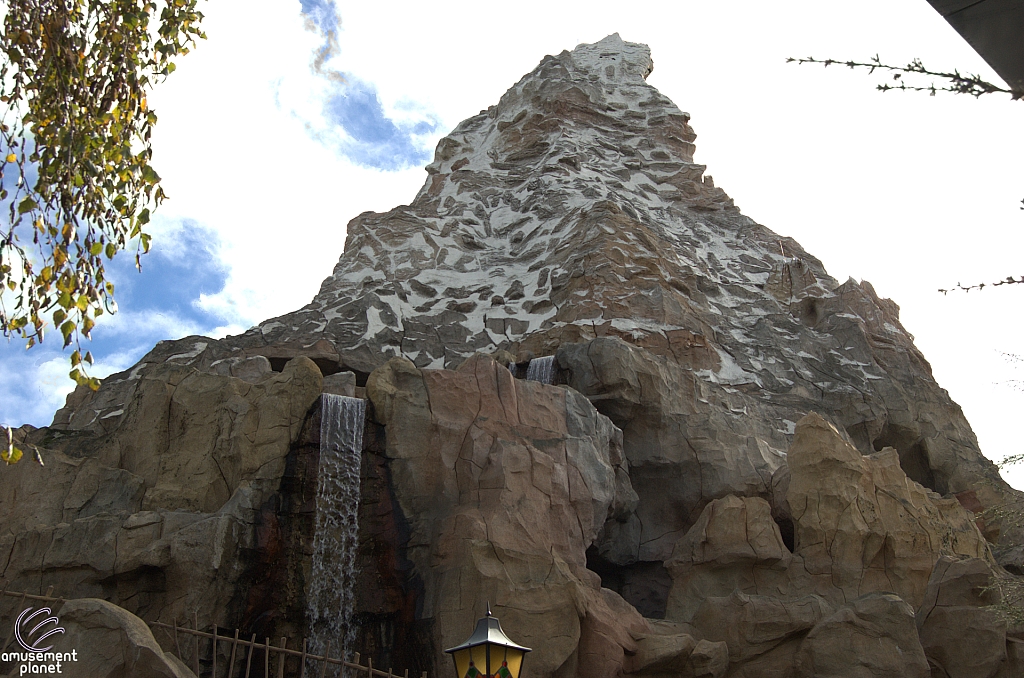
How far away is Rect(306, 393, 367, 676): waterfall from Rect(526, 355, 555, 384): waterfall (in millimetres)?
6859

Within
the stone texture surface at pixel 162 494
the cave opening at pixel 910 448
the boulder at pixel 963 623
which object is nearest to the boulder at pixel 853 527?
the boulder at pixel 963 623

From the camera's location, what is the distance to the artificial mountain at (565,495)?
1502 cm

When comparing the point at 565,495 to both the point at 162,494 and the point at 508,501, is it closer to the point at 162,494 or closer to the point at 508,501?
the point at 508,501

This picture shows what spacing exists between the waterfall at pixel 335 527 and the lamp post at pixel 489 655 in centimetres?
740

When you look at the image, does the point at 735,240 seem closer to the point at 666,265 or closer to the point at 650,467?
the point at 666,265

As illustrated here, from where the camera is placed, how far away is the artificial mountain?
49.3 feet

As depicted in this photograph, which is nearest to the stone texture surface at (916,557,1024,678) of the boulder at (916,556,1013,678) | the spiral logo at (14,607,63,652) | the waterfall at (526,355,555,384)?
the boulder at (916,556,1013,678)

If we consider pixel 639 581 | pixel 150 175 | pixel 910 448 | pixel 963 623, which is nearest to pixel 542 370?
pixel 639 581

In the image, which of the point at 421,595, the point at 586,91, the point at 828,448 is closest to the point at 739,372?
the point at 828,448

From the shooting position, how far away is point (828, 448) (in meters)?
19.1

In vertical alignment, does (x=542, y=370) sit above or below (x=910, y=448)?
above

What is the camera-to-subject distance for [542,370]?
2350 centimetres

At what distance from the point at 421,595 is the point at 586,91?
1372 inches

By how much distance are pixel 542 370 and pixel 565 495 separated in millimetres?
6695
